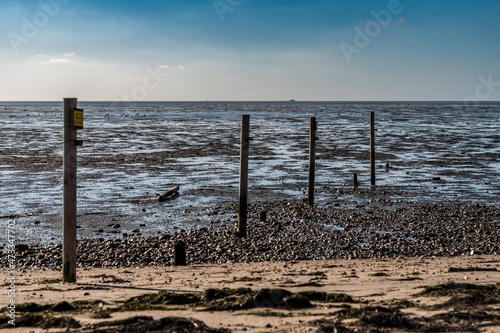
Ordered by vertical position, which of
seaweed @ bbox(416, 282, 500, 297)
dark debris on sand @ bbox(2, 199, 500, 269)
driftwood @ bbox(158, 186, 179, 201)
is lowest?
dark debris on sand @ bbox(2, 199, 500, 269)

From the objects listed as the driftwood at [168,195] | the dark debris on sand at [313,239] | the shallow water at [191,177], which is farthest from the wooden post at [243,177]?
the driftwood at [168,195]

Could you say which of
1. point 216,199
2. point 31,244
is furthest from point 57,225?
point 216,199

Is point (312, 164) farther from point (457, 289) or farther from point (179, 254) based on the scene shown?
point (457, 289)

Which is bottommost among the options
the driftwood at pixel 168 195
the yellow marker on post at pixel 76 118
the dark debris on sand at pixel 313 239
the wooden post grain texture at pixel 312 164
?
the dark debris on sand at pixel 313 239

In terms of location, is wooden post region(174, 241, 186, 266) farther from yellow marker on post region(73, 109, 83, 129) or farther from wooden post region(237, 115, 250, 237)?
yellow marker on post region(73, 109, 83, 129)

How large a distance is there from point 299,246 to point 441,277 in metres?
4.51

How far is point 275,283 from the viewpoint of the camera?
8.98 meters

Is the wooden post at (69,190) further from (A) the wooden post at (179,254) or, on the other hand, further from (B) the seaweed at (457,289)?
(B) the seaweed at (457,289)

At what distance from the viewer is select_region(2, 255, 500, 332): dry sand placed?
6586 millimetres

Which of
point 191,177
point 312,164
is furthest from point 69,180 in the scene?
point 191,177

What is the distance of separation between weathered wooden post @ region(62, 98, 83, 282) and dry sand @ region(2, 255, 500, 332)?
0.42 m

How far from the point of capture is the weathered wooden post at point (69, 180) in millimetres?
8797

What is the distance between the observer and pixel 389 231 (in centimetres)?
1497

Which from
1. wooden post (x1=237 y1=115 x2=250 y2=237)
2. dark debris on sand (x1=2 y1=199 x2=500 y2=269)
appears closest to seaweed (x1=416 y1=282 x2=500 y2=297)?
dark debris on sand (x1=2 y1=199 x2=500 y2=269)
